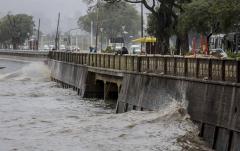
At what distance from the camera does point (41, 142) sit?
2866 cm

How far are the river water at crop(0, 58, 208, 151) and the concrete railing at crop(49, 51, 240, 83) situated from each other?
2.07 m

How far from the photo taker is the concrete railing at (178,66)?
2747cm

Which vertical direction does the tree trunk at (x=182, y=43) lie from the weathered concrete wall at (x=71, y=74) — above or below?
above

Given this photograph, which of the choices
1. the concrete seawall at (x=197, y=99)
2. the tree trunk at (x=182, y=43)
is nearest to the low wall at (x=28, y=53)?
the tree trunk at (x=182, y=43)

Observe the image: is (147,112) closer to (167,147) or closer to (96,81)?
(167,147)

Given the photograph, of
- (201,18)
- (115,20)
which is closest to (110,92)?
(201,18)

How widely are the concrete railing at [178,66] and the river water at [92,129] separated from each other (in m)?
2.07

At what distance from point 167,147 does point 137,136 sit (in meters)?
3.13

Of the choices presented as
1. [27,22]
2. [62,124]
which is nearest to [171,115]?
[62,124]

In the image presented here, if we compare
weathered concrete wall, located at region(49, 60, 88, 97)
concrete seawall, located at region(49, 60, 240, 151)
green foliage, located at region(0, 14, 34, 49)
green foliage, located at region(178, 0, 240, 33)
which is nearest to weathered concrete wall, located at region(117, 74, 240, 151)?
concrete seawall, located at region(49, 60, 240, 151)

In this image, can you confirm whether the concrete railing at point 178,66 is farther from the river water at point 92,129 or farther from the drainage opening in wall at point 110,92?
the river water at point 92,129

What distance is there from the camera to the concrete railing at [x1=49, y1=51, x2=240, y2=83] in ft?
90.1

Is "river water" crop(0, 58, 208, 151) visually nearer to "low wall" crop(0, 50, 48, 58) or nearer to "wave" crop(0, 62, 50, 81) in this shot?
"wave" crop(0, 62, 50, 81)

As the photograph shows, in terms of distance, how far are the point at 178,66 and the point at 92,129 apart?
229 inches
